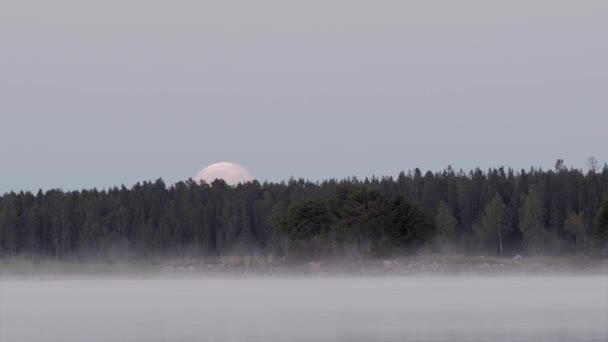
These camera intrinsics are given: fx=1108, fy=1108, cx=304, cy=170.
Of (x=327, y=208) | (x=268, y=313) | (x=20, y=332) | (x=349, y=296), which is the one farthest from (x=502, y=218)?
(x=20, y=332)

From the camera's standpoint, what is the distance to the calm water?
78.8 ft

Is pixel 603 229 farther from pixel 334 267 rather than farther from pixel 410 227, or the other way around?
pixel 334 267

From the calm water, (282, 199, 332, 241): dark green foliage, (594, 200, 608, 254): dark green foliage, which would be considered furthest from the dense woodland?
the calm water

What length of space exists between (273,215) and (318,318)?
309 feet

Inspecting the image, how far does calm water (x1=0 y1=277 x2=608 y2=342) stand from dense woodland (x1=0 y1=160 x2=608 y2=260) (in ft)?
162

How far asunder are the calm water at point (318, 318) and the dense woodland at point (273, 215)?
4926 cm

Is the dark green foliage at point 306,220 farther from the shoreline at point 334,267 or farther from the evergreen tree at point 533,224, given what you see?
the evergreen tree at point 533,224

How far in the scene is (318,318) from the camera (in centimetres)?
3036

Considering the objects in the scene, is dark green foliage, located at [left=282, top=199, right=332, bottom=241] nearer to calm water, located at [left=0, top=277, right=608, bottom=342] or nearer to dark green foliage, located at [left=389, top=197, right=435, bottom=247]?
dark green foliage, located at [left=389, top=197, right=435, bottom=247]

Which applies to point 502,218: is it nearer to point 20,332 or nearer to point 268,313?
point 268,313

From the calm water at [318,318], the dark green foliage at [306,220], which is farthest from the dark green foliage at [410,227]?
the calm water at [318,318]

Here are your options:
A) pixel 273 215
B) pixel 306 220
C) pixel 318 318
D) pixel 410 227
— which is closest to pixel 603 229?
pixel 410 227

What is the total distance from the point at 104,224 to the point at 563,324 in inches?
4332

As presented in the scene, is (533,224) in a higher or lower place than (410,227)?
higher
